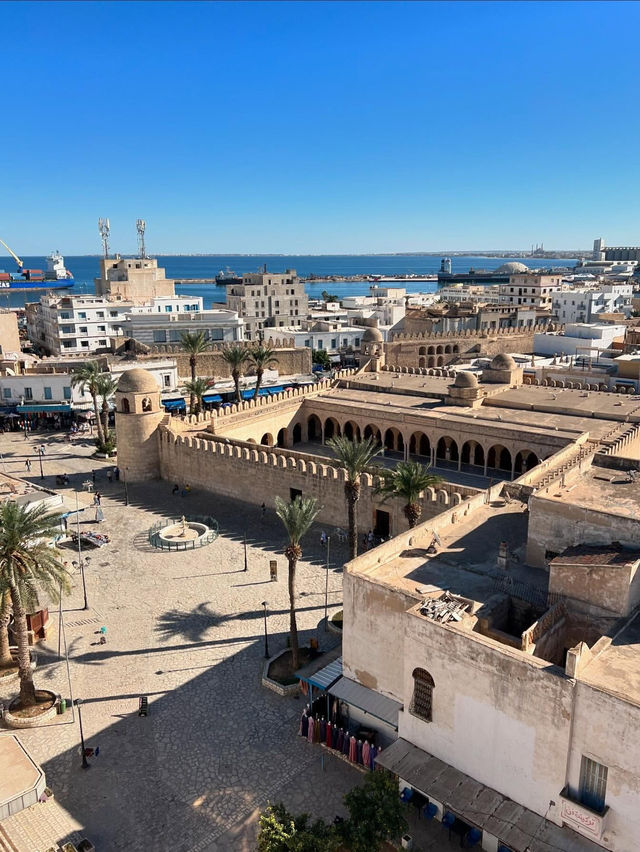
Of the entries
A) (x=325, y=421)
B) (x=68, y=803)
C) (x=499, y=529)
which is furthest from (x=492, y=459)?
(x=68, y=803)

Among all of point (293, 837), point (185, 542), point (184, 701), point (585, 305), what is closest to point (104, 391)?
point (185, 542)

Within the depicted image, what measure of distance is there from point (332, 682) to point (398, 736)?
2530mm

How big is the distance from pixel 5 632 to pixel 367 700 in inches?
430

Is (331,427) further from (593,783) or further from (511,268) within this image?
(511,268)

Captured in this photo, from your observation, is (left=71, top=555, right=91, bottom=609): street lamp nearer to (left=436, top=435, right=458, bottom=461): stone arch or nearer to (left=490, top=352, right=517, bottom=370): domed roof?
(left=436, top=435, right=458, bottom=461): stone arch

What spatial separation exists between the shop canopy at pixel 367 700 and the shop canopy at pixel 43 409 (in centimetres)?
3715

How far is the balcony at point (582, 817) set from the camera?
12.0 metres

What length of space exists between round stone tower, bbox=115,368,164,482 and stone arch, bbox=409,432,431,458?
1504 centimetres

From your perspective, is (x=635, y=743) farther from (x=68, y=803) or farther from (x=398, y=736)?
(x=68, y=803)

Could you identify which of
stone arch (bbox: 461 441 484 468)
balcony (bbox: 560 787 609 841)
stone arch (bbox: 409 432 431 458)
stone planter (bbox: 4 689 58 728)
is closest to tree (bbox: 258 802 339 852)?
balcony (bbox: 560 787 609 841)

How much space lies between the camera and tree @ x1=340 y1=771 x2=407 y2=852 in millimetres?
12602

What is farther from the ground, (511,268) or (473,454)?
(511,268)

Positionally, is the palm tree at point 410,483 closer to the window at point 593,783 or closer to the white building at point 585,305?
the window at point 593,783

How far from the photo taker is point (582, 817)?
40.3 feet
